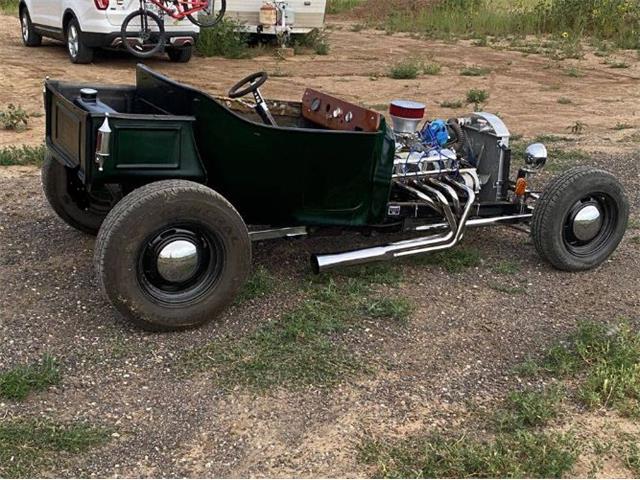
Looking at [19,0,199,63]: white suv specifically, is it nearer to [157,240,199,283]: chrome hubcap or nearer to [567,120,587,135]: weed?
[567,120,587,135]: weed

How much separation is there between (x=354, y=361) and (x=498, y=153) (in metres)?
2.02

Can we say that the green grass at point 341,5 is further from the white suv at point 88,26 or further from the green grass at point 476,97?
the green grass at point 476,97

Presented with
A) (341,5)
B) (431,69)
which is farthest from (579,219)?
(341,5)

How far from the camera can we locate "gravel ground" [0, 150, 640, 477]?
3.09 m

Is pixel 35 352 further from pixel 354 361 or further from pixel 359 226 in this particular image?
pixel 359 226

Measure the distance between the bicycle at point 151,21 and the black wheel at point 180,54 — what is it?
3.83 feet

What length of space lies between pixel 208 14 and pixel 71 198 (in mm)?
8900

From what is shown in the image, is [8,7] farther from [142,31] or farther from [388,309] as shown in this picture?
[388,309]

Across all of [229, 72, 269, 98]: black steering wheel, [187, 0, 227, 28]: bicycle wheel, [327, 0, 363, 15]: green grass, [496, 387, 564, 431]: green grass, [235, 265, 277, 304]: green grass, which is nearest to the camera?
[496, 387, 564, 431]: green grass

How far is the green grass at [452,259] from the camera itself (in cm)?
500

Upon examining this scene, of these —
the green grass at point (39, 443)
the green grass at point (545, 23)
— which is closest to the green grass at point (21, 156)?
the green grass at point (39, 443)

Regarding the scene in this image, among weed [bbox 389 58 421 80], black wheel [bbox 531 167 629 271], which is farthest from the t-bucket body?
weed [bbox 389 58 421 80]

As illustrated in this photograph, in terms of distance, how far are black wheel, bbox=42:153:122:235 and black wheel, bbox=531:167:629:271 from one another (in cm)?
269

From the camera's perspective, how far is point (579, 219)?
495cm
